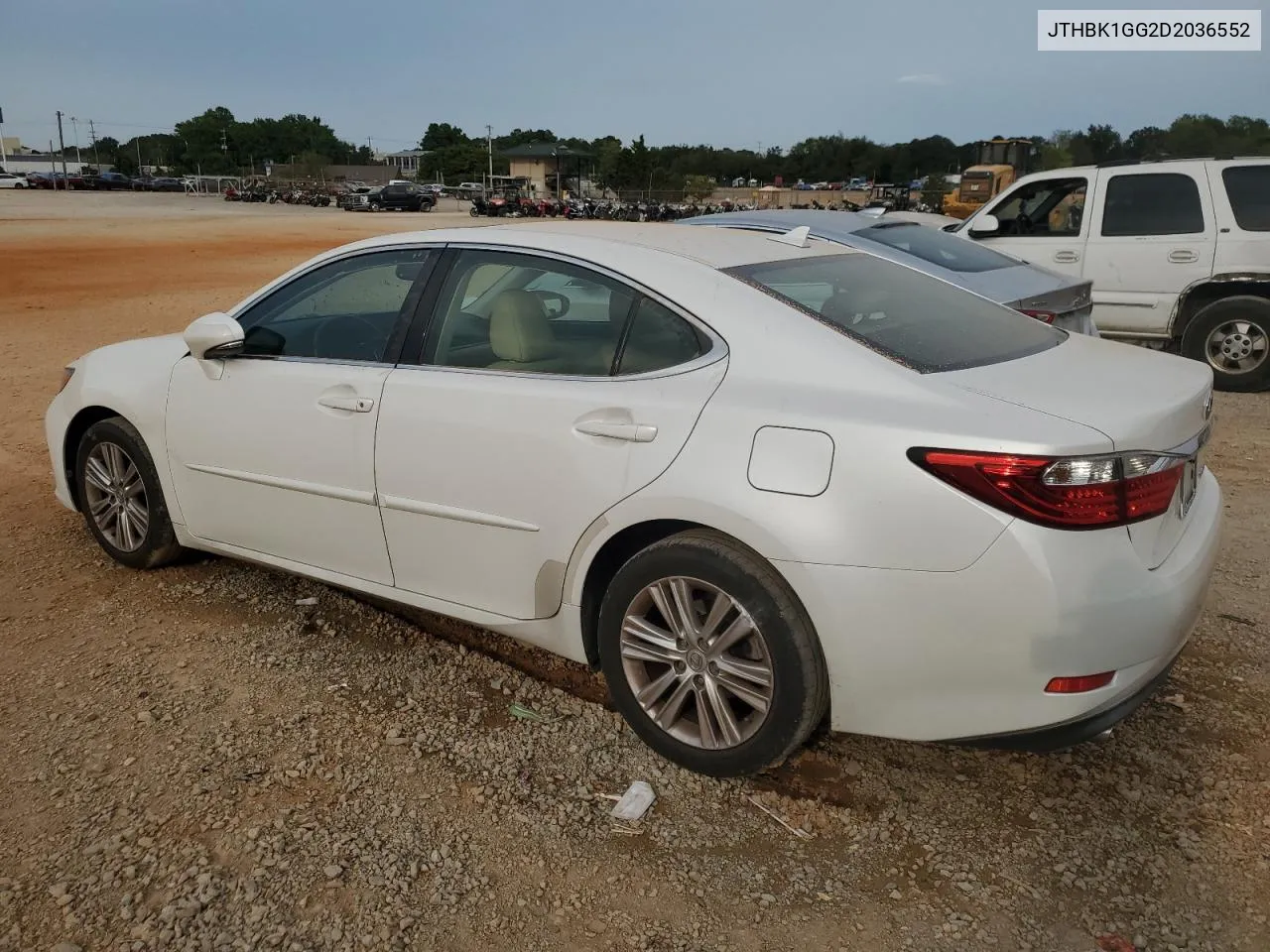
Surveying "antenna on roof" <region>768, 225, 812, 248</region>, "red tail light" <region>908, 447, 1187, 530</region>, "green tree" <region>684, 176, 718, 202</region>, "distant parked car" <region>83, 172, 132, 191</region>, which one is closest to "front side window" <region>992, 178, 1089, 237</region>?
"antenna on roof" <region>768, 225, 812, 248</region>

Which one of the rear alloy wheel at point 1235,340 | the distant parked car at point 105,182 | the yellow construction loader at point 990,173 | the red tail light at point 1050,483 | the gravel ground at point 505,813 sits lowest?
the gravel ground at point 505,813

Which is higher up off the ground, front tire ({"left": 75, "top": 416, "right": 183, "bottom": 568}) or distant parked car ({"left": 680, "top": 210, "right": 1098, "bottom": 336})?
distant parked car ({"left": 680, "top": 210, "right": 1098, "bottom": 336})

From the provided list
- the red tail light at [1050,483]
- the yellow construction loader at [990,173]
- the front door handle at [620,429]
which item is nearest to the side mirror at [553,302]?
the front door handle at [620,429]

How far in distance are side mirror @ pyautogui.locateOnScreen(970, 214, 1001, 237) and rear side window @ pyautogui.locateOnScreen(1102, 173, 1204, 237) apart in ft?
3.08

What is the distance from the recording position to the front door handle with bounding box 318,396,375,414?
3494 mm

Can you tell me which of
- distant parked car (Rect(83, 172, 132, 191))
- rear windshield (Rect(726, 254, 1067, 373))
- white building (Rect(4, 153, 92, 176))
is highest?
white building (Rect(4, 153, 92, 176))

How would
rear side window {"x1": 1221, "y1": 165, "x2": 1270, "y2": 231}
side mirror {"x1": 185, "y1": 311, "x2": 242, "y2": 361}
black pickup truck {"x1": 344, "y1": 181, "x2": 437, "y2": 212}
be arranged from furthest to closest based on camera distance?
black pickup truck {"x1": 344, "y1": 181, "x2": 437, "y2": 212}
rear side window {"x1": 1221, "y1": 165, "x2": 1270, "y2": 231}
side mirror {"x1": 185, "y1": 311, "x2": 242, "y2": 361}

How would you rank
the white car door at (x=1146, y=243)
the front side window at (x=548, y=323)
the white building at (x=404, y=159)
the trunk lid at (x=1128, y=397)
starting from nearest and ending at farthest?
the trunk lid at (x=1128, y=397) < the front side window at (x=548, y=323) < the white car door at (x=1146, y=243) < the white building at (x=404, y=159)

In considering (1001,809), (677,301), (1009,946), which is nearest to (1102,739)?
(1001,809)

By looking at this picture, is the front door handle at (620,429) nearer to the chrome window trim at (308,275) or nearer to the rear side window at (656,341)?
the rear side window at (656,341)

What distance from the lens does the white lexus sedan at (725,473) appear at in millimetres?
2455

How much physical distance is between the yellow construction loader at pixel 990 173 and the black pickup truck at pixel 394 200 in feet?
112

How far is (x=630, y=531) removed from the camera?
302cm

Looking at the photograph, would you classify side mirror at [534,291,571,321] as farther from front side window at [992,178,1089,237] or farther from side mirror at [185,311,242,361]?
front side window at [992,178,1089,237]
